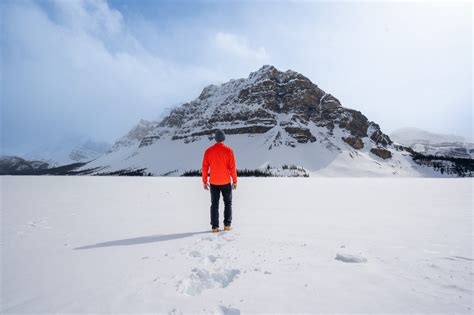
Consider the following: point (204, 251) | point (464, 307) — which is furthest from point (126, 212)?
point (464, 307)

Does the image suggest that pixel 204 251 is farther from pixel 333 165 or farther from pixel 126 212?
pixel 333 165

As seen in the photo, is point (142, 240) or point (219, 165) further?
point (219, 165)

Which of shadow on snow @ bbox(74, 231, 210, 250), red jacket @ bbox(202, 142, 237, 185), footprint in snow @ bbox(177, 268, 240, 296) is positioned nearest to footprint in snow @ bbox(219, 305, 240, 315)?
footprint in snow @ bbox(177, 268, 240, 296)

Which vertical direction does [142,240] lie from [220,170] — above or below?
below

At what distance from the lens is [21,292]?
335 cm

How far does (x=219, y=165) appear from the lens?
7.64 metres

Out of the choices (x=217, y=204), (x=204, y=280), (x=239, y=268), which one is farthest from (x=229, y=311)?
(x=217, y=204)

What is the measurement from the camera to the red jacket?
7633 mm

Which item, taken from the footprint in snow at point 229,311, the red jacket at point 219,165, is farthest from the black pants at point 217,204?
the footprint in snow at point 229,311

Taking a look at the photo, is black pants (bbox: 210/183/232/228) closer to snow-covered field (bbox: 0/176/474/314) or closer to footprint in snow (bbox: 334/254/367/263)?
snow-covered field (bbox: 0/176/474/314)

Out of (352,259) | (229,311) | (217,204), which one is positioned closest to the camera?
(229,311)

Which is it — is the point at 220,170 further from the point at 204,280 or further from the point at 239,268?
the point at 204,280

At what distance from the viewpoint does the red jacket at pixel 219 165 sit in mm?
7633

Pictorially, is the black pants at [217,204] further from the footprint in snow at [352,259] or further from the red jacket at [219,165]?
the footprint in snow at [352,259]
